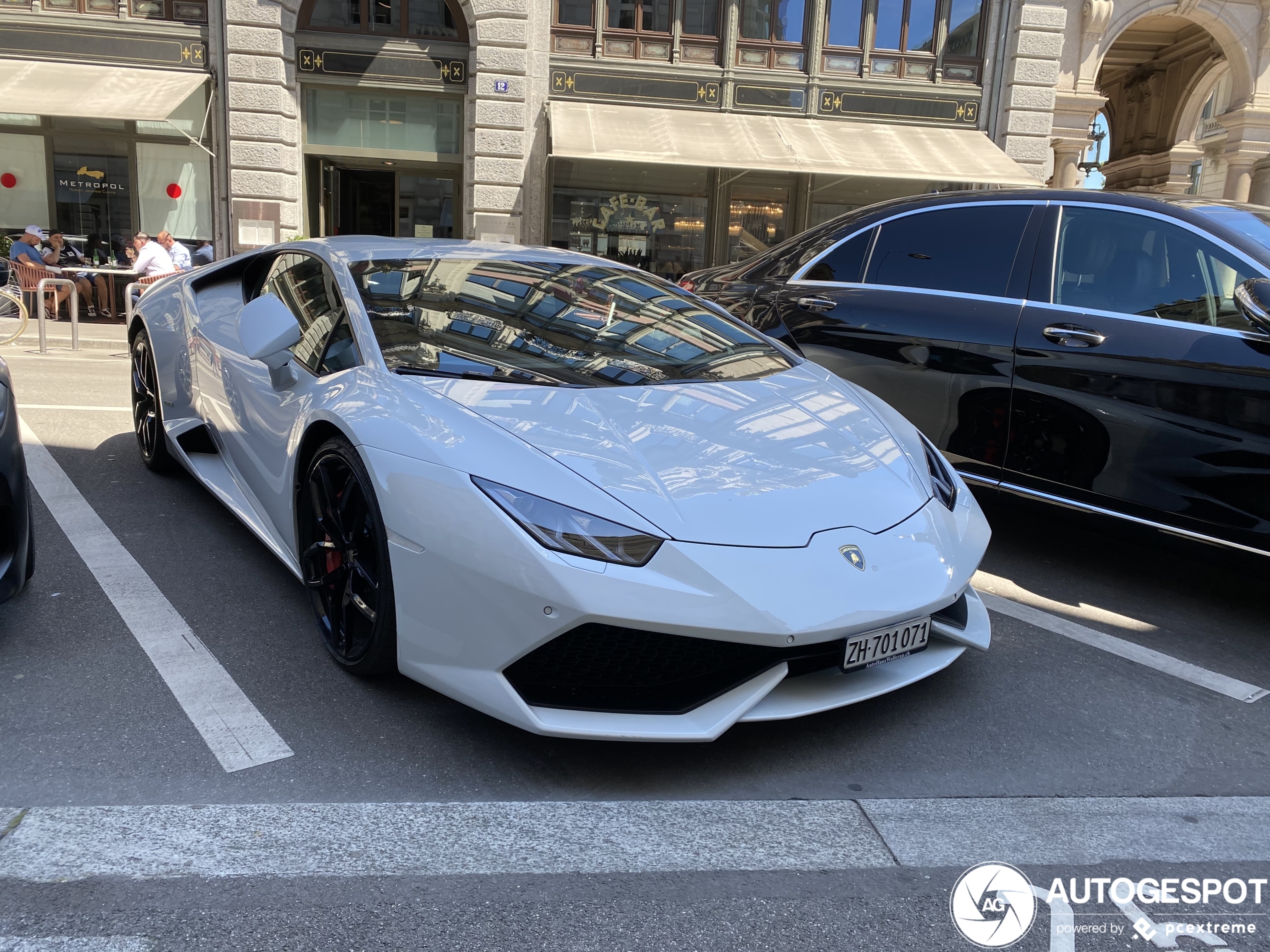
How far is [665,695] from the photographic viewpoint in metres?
2.39

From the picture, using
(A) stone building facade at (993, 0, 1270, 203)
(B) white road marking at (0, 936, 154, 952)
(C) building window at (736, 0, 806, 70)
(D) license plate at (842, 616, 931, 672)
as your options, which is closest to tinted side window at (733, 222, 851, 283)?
(D) license plate at (842, 616, 931, 672)

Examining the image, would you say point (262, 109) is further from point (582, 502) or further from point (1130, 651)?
point (1130, 651)

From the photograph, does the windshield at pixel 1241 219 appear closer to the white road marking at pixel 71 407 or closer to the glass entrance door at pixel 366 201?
the white road marking at pixel 71 407

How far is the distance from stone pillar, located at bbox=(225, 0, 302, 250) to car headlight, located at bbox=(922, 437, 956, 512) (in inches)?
530

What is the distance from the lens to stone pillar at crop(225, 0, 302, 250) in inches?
561

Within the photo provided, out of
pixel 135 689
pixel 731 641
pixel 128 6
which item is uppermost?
pixel 128 6

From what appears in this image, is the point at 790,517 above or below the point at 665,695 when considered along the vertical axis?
above

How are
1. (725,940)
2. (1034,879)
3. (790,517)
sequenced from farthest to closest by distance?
1. (790,517)
2. (1034,879)
3. (725,940)

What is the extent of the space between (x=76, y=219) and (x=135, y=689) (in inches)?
586

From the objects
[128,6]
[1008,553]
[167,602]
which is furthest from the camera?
[128,6]

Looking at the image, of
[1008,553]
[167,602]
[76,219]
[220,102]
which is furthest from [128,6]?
[1008,553]

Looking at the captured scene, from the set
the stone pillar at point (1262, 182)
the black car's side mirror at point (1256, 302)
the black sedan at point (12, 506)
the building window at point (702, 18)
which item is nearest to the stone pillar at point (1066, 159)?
the stone pillar at point (1262, 182)

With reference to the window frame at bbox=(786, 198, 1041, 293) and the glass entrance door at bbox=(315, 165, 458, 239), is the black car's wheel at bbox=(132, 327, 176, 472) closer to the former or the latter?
the window frame at bbox=(786, 198, 1041, 293)

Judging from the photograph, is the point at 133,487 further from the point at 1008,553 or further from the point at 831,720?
the point at 1008,553
